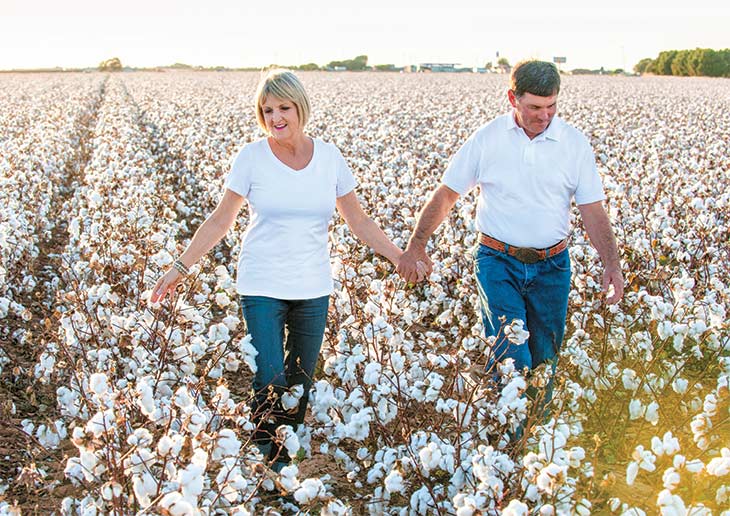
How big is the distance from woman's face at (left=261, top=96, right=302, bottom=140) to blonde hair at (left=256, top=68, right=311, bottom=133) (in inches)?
0.9

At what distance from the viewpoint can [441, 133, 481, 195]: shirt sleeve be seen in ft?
13.8

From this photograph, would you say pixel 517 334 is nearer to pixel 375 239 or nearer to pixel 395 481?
pixel 375 239

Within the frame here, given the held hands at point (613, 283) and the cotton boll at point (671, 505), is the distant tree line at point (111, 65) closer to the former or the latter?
the held hands at point (613, 283)

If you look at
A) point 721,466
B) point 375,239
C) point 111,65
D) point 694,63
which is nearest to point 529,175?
point 375,239

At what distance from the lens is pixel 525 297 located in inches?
166

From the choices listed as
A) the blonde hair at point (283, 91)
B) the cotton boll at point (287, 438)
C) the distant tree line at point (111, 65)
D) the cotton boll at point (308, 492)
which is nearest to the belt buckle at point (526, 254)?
the blonde hair at point (283, 91)

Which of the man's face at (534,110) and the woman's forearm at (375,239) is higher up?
the man's face at (534,110)

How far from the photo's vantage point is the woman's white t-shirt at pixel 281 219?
3.89 m

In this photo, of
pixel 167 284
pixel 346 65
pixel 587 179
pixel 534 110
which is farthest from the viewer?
pixel 346 65

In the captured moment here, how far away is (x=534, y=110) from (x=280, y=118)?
115 cm

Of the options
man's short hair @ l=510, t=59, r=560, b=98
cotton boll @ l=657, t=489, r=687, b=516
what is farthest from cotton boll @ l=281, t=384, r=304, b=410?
cotton boll @ l=657, t=489, r=687, b=516

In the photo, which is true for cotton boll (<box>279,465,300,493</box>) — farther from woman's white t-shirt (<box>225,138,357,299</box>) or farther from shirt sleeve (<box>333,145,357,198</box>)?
shirt sleeve (<box>333,145,357,198</box>)

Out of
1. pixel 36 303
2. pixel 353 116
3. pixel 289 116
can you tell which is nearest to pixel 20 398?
pixel 36 303

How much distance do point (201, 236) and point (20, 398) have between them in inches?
94.8
